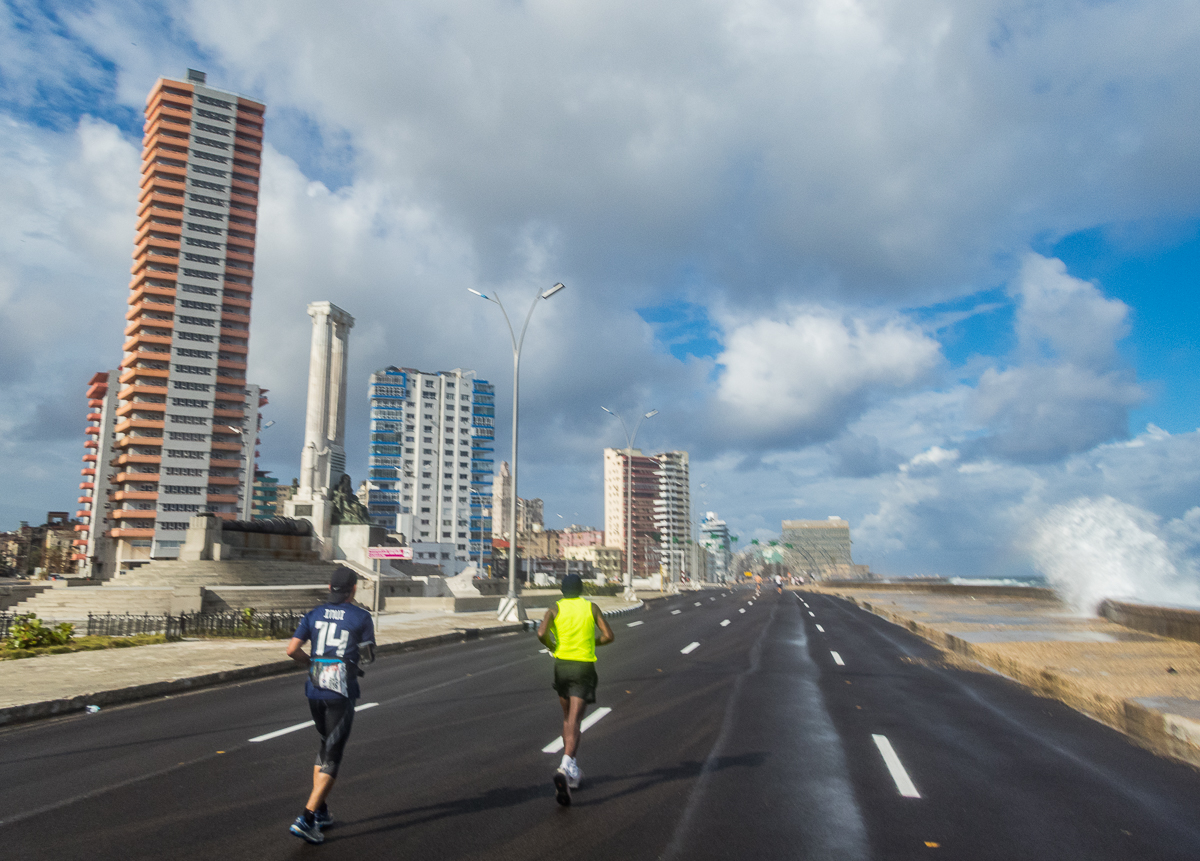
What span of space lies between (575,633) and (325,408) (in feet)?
170

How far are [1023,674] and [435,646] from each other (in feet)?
43.2

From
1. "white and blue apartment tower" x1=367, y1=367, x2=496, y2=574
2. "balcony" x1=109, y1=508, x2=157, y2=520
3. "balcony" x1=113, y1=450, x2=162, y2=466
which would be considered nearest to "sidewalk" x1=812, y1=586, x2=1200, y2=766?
"balcony" x1=109, y1=508, x2=157, y2=520

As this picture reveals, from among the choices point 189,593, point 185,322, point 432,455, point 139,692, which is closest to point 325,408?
point 189,593

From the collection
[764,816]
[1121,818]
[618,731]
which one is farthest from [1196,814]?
[618,731]

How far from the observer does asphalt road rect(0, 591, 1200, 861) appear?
5.25 metres

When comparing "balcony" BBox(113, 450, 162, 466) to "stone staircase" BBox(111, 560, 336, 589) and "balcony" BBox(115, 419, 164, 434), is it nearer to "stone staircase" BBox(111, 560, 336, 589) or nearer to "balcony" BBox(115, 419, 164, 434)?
"balcony" BBox(115, 419, 164, 434)

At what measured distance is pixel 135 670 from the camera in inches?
538

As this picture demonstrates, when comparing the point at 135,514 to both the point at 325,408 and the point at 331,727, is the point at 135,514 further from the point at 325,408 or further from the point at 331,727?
the point at 331,727

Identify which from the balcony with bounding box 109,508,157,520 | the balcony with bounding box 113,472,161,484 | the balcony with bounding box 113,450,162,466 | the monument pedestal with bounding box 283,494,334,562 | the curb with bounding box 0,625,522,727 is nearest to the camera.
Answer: the curb with bounding box 0,625,522,727

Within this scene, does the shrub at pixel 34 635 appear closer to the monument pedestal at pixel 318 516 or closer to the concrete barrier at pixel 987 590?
the monument pedestal at pixel 318 516

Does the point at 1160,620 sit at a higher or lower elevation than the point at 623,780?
higher

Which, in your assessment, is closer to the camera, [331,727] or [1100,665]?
[331,727]

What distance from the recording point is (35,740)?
860 centimetres

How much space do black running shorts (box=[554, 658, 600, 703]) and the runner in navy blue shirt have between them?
1.79m
